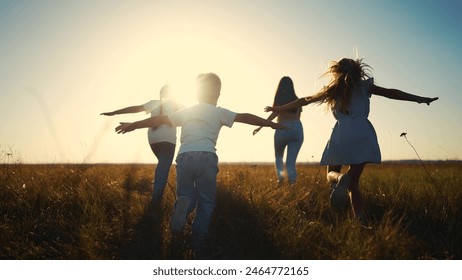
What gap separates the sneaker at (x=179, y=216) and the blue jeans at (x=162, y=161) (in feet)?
7.03

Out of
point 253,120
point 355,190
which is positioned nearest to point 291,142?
point 355,190

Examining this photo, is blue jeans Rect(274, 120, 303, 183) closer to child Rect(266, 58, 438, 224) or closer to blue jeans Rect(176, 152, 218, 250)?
child Rect(266, 58, 438, 224)

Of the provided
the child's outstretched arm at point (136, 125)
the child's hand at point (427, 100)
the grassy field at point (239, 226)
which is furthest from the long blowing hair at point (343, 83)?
the child's outstretched arm at point (136, 125)

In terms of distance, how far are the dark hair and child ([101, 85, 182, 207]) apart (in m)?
2.17

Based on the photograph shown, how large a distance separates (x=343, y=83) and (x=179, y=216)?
237 centimetres

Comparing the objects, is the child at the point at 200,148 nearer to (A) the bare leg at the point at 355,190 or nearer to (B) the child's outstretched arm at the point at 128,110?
(A) the bare leg at the point at 355,190

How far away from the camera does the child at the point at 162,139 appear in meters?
5.69

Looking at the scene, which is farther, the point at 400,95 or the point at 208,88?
the point at 400,95

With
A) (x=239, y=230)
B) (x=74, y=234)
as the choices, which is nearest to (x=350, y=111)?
(x=239, y=230)

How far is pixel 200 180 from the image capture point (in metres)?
3.75

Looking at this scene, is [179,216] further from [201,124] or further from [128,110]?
[128,110]
